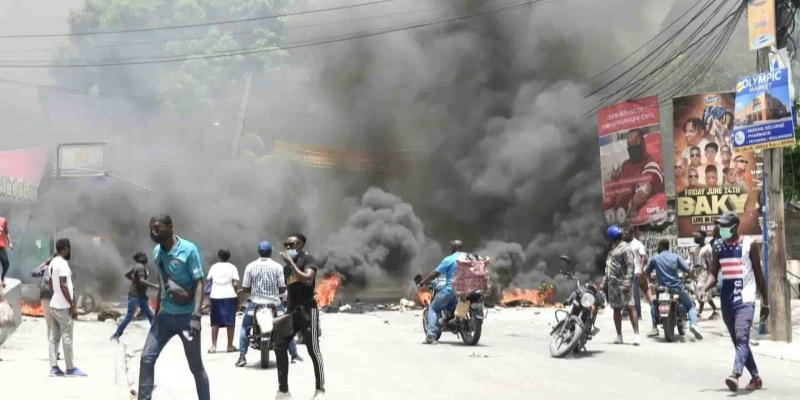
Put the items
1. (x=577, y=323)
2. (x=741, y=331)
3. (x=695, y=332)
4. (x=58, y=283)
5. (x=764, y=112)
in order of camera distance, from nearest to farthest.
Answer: (x=741, y=331) → (x=58, y=283) → (x=577, y=323) → (x=764, y=112) → (x=695, y=332)

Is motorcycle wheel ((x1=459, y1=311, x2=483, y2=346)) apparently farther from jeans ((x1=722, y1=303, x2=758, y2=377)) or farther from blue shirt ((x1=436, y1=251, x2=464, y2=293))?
jeans ((x1=722, y1=303, x2=758, y2=377))

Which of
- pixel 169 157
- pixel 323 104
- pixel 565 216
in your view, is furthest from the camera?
pixel 323 104

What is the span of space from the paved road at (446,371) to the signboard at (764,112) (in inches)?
114

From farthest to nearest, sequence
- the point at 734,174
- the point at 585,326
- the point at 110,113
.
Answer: the point at 110,113, the point at 734,174, the point at 585,326

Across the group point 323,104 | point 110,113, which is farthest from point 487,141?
point 110,113

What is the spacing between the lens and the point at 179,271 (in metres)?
6.51

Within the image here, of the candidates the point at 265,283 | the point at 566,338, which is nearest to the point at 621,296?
the point at 566,338

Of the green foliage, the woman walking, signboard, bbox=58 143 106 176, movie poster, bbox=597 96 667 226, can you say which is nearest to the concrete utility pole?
the woman walking

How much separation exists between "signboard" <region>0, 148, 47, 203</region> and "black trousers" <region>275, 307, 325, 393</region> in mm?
18500

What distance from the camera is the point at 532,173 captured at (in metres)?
27.3

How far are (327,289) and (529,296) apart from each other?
208 inches

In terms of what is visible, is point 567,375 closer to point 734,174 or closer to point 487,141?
point 734,174

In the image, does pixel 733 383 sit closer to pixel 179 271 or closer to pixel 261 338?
pixel 179 271

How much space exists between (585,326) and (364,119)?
21192 millimetres
